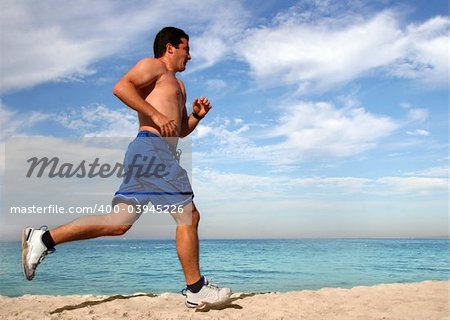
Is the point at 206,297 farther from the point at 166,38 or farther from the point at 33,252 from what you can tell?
the point at 166,38

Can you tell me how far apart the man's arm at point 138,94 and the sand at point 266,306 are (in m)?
1.65

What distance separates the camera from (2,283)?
14.2 meters

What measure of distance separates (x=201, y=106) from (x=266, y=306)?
208 cm

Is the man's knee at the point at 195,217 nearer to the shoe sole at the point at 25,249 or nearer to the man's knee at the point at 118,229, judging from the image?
the man's knee at the point at 118,229

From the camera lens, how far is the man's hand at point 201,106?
4.39 meters

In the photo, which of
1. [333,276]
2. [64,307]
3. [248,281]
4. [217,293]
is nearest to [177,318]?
[217,293]

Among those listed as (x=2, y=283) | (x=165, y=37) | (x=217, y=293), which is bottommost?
(x=2, y=283)

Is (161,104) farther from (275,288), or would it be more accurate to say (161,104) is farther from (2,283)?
(2,283)

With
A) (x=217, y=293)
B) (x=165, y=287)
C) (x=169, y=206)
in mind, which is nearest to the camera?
(x=169, y=206)

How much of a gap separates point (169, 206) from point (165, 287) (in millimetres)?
9577

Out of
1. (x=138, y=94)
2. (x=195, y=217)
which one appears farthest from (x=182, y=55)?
(x=195, y=217)

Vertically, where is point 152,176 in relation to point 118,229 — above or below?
above

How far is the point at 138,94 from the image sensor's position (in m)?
3.60

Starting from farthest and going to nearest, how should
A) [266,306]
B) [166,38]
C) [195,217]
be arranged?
[266,306] < [166,38] < [195,217]
